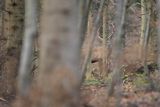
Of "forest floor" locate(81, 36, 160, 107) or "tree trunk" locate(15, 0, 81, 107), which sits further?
"forest floor" locate(81, 36, 160, 107)

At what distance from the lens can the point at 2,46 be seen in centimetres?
1497

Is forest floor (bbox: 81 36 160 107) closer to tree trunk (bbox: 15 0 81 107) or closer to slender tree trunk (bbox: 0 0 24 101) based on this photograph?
slender tree trunk (bbox: 0 0 24 101)

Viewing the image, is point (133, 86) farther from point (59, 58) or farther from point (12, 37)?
point (59, 58)

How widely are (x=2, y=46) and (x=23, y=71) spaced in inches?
325

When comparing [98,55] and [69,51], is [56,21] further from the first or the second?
[98,55]

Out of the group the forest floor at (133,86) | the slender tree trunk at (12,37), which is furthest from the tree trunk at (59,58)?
the slender tree trunk at (12,37)

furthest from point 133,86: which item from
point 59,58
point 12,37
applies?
point 59,58

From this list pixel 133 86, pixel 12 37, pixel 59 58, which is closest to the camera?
pixel 59 58

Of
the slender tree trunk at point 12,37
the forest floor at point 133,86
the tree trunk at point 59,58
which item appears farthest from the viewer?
the slender tree trunk at point 12,37

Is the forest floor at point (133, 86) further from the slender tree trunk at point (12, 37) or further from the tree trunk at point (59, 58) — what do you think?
the tree trunk at point (59, 58)

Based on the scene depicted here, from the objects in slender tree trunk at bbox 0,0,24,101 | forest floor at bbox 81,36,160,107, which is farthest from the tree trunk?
slender tree trunk at bbox 0,0,24,101

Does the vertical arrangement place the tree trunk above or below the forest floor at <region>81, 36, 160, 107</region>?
above

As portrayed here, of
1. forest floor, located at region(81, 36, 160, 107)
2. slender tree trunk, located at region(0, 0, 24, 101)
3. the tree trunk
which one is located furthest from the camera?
slender tree trunk, located at region(0, 0, 24, 101)

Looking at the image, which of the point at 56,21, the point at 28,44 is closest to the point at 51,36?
the point at 56,21
